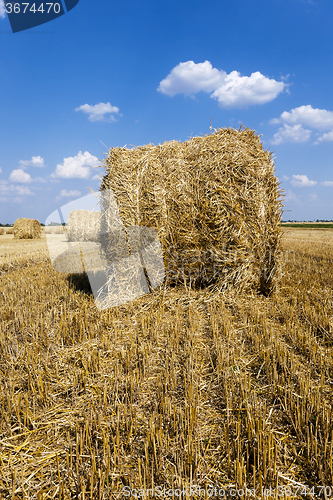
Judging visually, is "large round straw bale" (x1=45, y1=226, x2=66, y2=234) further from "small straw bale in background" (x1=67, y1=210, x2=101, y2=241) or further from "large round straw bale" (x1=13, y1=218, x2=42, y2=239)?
"small straw bale in background" (x1=67, y1=210, x2=101, y2=241)

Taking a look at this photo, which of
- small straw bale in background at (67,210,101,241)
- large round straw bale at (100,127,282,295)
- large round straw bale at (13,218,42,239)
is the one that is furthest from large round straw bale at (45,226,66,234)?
large round straw bale at (100,127,282,295)

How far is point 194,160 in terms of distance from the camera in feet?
15.6

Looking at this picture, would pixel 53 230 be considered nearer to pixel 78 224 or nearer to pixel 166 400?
pixel 78 224

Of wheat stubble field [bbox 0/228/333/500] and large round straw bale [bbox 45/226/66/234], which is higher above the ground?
large round straw bale [bbox 45/226/66/234]

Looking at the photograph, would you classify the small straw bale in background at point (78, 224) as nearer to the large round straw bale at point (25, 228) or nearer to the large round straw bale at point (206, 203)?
the large round straw bale at point (25, 228)

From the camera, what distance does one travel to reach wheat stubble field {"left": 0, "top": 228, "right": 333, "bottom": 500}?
1.63 metres

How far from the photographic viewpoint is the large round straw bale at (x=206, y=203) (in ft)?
15.1

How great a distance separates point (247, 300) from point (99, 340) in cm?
258

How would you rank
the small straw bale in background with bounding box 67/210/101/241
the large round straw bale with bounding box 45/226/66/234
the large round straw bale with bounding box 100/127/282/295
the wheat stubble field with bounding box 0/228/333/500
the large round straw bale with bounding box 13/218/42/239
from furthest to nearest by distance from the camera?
1. the large round straw bale with bounding box 45/226/66/234
2. the large round straw bale with bounding box 13/218/42/239
3. the small straw bale in background with bounding box 67/210/101/241
4. the large round straw bale with bounding box 100/127/282/295
5. the wheat stubble field with bounding box 0/228/333/500

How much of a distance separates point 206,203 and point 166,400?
10.4ft

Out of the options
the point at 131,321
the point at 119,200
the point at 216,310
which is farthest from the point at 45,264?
the point at 216,310

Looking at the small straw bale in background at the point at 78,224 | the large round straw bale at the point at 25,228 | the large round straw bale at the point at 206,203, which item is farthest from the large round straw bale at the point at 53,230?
the large round straw bale at the point at 206,203

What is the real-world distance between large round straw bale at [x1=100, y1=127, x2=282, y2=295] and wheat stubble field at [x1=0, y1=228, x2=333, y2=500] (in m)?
0.81

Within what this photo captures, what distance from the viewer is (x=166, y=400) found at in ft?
7.09
